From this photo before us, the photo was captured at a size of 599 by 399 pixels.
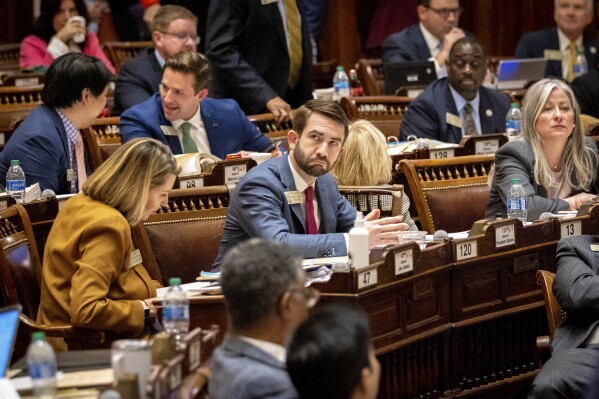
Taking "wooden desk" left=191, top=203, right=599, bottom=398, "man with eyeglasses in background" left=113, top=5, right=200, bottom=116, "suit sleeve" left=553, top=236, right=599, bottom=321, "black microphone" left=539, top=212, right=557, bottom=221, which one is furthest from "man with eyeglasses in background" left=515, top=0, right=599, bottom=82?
"suit sleeve" left=553, top=236, right=599, bottom=321

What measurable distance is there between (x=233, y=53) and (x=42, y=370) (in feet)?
14.8

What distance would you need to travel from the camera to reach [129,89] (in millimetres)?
7047

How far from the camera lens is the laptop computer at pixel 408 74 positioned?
7762 mm

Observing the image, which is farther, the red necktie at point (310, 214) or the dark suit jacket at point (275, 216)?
the red necktie at point (310, 214)

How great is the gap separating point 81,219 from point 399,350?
1.19 m

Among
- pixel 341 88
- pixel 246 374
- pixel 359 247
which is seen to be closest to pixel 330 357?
pixel 246 374

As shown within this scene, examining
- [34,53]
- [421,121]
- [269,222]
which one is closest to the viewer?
[269,222]

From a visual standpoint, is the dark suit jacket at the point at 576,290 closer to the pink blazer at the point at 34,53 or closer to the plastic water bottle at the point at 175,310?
the plastic water bottle at the point at 175,310

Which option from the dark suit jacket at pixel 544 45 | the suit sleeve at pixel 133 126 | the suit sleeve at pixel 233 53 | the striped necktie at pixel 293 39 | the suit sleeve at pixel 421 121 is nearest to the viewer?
the suit sleeve at pixel 133 126

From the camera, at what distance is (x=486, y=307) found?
4.48m

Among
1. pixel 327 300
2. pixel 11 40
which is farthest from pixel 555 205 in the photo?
pixel 11 40

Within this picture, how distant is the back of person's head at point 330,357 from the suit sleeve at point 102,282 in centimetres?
143

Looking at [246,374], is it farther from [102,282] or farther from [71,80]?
[71,80]

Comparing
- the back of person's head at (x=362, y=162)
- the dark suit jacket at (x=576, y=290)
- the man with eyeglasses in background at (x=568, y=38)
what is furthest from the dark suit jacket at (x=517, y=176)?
the man with eyeglasses in background at (x=568, y=38)
